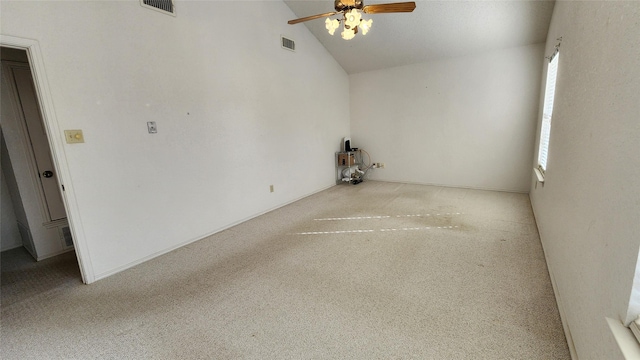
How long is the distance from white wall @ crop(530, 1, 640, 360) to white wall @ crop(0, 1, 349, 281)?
11.3ft

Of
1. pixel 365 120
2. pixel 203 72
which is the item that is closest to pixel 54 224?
pixel 203 72

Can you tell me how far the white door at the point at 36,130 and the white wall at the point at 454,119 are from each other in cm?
530

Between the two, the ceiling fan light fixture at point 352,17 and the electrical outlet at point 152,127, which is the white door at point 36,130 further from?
the ceiling fan light fixture at point 352,17

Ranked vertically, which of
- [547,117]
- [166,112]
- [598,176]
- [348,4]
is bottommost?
[598,176]

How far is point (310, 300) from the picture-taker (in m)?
1.99

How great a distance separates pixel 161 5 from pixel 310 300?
331 centimetres

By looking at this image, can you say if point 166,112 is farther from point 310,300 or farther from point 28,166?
point 310,300

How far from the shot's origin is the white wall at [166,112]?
2242 millimetres

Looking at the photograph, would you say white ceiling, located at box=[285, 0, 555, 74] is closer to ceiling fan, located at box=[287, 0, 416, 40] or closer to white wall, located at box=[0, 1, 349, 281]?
white wall, located at box=[0, 1, 349, 281]

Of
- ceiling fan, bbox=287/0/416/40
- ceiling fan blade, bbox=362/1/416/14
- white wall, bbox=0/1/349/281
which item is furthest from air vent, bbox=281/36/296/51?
ceiling fan blade, bbox=362/1/416/14

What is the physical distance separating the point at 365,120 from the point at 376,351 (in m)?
5.27

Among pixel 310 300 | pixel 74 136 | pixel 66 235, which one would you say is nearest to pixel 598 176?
pixel 310 300

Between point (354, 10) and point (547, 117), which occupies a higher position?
point (354, 10)

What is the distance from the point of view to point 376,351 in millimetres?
1513
